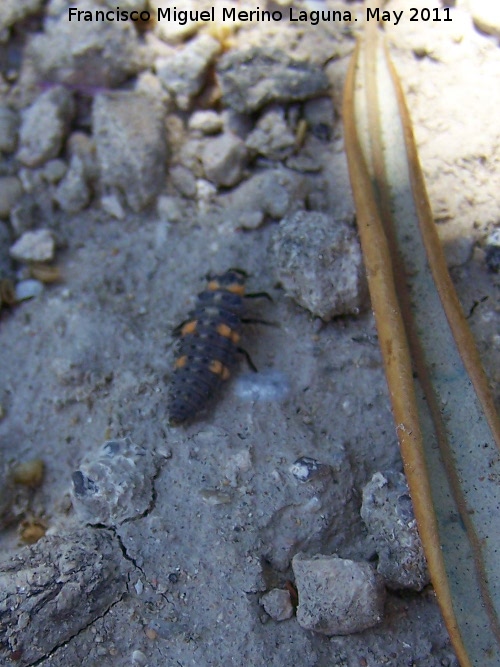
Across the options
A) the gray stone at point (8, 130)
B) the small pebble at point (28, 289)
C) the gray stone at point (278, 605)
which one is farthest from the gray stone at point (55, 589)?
the gray stone at point (8, 130)

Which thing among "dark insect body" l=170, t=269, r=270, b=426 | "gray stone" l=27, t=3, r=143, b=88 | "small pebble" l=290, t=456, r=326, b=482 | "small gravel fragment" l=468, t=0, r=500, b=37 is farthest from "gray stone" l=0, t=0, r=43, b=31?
"small pebble" l=290, t=456, r=326, b=482

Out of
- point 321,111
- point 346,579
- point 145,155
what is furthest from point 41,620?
point 321,111

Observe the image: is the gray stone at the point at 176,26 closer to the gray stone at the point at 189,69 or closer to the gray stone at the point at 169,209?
the gray stone at the point at 189,69

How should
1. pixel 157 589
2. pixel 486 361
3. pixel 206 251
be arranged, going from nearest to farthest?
pixel 157 589
pixel 486 361
pixel 206 251

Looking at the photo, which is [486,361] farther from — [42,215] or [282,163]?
[42,215]

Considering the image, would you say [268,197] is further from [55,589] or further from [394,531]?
[55,589]

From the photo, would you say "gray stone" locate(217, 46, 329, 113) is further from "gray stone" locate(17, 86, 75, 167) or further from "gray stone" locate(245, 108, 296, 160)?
"gray stone" locate(17, 86, 75, 167)
